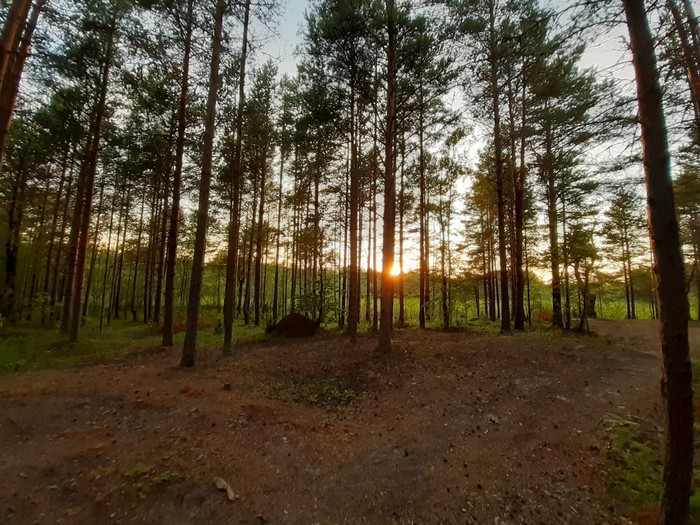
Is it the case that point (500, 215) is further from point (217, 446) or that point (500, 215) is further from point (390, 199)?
point (217, 446)

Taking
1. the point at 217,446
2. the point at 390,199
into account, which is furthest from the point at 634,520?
the point at 390,199

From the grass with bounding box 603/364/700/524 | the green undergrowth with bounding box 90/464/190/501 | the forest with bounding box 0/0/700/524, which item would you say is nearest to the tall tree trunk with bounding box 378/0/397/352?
the forest with bounding box 0/0/700/524

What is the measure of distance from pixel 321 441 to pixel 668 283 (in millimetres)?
5148

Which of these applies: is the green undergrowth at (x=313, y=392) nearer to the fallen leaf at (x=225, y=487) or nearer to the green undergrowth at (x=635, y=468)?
the fallen leaf at (x=225, y=487)

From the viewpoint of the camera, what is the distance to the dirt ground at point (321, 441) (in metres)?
3.70

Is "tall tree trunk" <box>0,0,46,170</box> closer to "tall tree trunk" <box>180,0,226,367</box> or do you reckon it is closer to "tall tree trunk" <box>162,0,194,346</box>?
"tall tree trunk" <box>180,0,226,367</box>

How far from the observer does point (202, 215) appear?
909 centimetres

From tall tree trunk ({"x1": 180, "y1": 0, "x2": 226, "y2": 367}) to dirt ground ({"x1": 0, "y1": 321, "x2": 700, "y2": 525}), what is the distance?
2.95 ft

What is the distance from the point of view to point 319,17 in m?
10.7

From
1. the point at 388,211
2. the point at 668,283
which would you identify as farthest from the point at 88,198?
the point at 668,283

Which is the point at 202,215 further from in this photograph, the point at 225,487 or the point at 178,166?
the point at 225,487

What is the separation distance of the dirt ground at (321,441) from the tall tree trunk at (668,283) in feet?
2.65

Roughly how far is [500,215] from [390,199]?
614 cm

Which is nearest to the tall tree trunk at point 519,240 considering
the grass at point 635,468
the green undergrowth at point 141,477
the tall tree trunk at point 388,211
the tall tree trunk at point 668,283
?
the tall tree trunk at point 388,211
